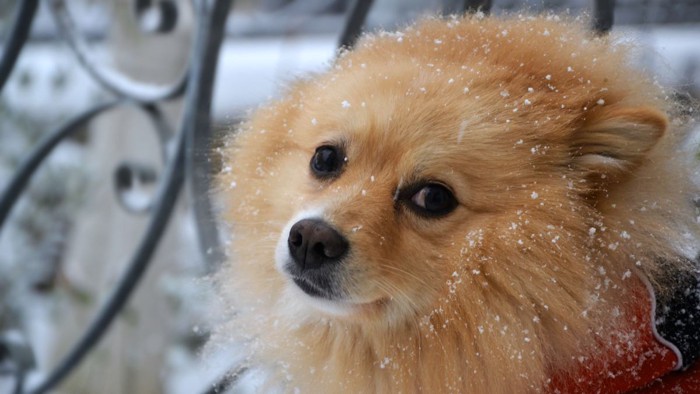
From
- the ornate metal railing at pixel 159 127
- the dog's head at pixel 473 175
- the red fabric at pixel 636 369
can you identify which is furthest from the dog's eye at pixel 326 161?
the red fabric at pixel 636 369

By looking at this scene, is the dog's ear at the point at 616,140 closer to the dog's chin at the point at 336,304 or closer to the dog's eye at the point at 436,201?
the dog's eye at the point at 436,201

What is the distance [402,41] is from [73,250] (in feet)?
9.13

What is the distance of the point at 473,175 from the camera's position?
117 cm

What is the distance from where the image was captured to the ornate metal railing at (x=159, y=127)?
5.09 ft

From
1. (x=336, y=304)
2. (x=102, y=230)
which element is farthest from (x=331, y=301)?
(x=102, y=230)

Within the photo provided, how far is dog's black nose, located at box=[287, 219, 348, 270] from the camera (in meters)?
1.15

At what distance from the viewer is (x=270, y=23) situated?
5051 mm

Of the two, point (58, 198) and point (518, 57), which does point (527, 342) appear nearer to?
point (518, 57)

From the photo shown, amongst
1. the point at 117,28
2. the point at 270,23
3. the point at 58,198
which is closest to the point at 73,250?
Answer: the point at 58,198

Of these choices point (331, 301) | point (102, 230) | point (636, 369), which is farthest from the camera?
point (102, 230)

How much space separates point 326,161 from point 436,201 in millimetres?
210

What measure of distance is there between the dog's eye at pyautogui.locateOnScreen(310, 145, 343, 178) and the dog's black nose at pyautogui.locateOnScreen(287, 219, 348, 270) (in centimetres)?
16

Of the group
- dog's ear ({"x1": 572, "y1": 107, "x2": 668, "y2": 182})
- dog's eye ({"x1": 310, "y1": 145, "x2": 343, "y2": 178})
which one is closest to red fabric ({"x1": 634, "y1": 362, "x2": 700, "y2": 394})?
dog's ear ({"x1": 572, "y1": 107, "x2": 668, "y2": 182})

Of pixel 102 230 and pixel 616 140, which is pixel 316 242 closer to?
pixel 616 140
